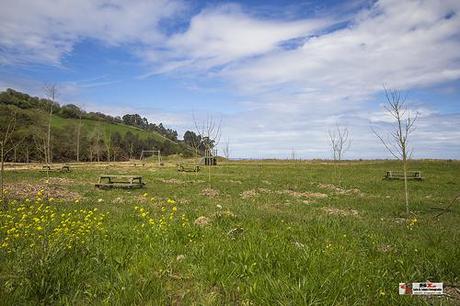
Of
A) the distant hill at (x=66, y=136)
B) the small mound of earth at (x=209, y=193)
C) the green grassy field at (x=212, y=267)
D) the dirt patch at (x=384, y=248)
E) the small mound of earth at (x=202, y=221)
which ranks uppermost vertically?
the distant hill at (x=66, y=136)

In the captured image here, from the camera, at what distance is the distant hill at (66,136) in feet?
229

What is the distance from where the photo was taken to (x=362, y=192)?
81.2 ft

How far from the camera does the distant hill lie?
6994 centimetres

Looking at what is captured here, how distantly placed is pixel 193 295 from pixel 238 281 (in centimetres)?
67

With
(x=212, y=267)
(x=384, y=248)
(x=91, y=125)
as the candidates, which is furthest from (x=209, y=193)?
(x=91, y=125)

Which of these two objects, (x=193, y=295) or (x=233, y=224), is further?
(x=233, y=224)

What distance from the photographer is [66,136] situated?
9244cm

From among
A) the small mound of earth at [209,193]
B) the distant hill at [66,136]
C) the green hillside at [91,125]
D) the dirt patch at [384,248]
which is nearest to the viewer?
the dirt patch at [384,248]

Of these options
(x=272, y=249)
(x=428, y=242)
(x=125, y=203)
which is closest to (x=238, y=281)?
(x=272, y=249)

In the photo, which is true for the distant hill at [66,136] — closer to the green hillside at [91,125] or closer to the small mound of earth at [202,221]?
the green hillside at [91,125]

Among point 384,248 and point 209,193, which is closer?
point 384,248

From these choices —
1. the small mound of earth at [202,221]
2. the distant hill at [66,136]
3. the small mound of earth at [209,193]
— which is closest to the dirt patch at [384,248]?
the small mound of earth at [202,221]

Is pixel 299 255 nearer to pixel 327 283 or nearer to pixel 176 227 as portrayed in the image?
pixel 327 283

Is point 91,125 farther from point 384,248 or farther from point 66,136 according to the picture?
point 384,248
